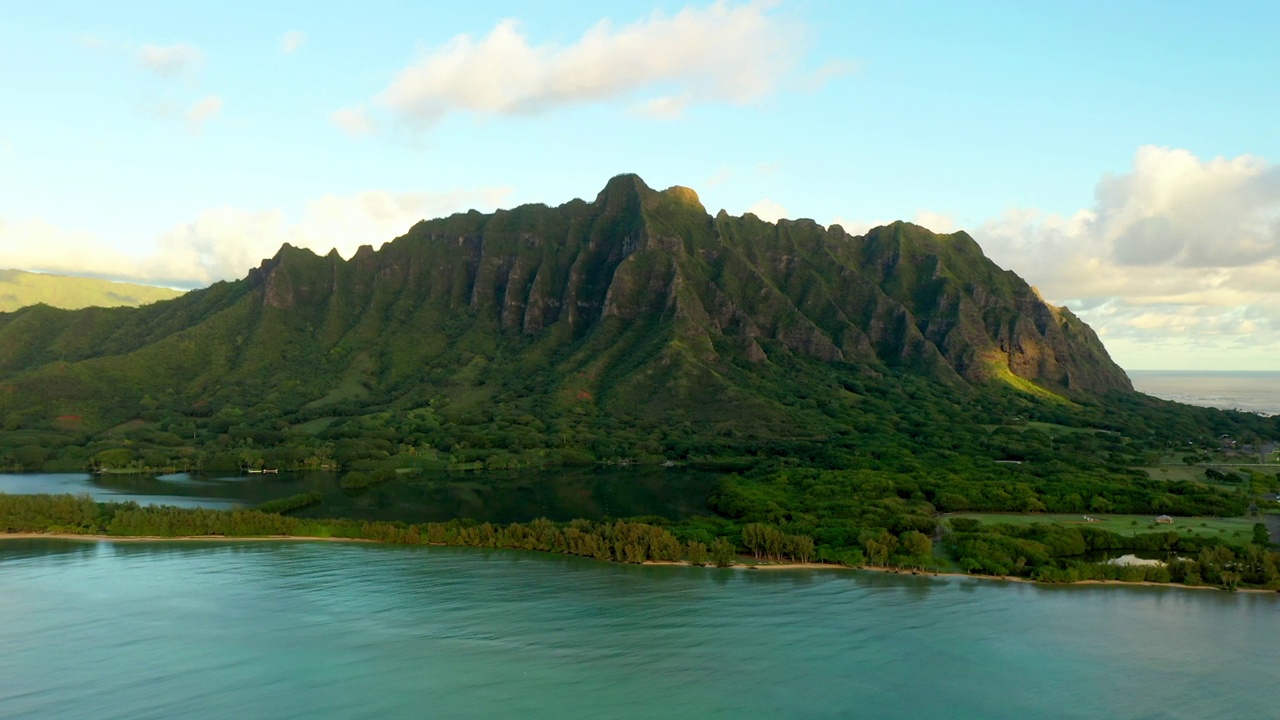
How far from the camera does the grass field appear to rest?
12824cm

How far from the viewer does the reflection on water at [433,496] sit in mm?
158875

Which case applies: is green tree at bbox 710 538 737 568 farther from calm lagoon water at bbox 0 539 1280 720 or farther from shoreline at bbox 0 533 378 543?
shoreline at bbox 0 533 378 543

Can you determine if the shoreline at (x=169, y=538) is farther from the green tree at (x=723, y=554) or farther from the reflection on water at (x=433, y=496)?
the green tree at (x=723, y=554)

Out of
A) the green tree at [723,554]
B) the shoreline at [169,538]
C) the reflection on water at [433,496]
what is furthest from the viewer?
the reflection on water at [433,496]

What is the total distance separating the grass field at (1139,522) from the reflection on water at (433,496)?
53.8m

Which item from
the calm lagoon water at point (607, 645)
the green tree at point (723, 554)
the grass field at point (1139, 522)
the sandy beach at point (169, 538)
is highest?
the grass field at point (1139, 522)

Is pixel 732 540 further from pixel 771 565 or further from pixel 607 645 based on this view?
pixel 607 645

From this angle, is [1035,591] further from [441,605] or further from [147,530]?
[147,530]

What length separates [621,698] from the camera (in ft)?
237

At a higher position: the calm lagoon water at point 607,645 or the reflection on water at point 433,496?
the reflection on water at point 433,496

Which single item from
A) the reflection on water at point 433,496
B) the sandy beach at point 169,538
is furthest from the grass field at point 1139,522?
the sandy beach at point 169,538

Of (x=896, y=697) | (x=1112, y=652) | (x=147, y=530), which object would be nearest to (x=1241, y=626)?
(x=1112, y=652)

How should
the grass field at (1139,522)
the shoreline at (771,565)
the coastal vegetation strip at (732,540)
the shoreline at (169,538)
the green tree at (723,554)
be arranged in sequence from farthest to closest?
the shoreline at (169,538), the grass field at (1139,522), the green tree at (723,554), the coastal vegetation strip at (732,540), the shoreline at (771,565)

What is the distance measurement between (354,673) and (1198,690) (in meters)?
77.1
